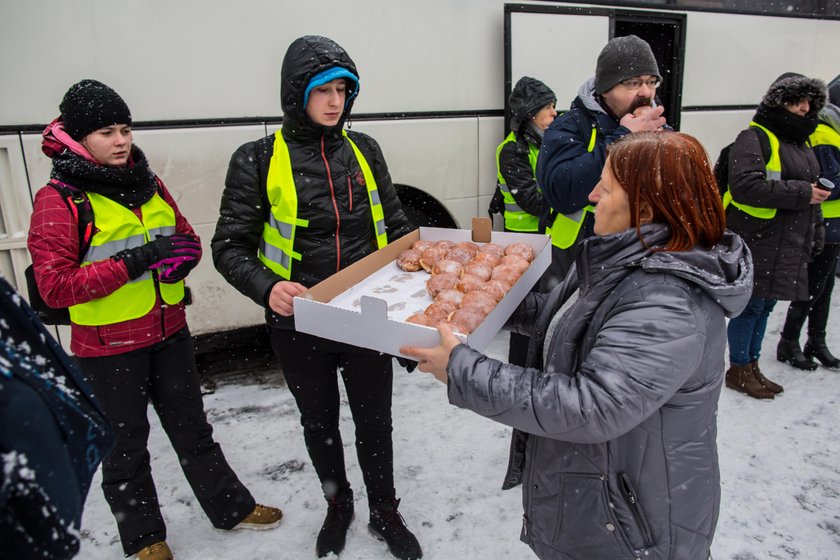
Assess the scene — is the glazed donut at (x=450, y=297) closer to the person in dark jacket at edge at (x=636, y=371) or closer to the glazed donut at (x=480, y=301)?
the glazed donut at (x=480, y=301)

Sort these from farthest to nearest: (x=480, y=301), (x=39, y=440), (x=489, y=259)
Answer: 1. (x=489, y=259)
2. (x=480, y=301)
3. (x=39, y=440)

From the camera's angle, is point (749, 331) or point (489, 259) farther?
point (749, 331)

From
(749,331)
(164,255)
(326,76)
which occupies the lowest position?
(749,331)

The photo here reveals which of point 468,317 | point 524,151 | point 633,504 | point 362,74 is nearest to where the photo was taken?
point 633,504

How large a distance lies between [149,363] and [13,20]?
7.06 ft

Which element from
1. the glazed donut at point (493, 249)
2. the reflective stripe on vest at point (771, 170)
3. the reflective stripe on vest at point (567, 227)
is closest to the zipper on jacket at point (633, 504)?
the glazed donut at point (493, 249)

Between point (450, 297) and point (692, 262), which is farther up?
point (692, 262)

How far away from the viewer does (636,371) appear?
51.1 inches

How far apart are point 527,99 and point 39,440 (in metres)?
3.91

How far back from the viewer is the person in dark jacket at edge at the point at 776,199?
11.9 feet

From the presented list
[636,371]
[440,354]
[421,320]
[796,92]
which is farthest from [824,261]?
[440,354]

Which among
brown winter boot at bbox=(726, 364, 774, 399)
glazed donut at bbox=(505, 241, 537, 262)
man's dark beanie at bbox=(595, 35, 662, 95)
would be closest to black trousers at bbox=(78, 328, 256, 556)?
glazed donut at bbox=(505, 241, 537, 262)

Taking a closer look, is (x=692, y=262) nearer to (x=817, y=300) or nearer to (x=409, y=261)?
(x=409, y=261)

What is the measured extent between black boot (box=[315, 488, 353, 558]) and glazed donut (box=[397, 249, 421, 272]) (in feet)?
3.67
